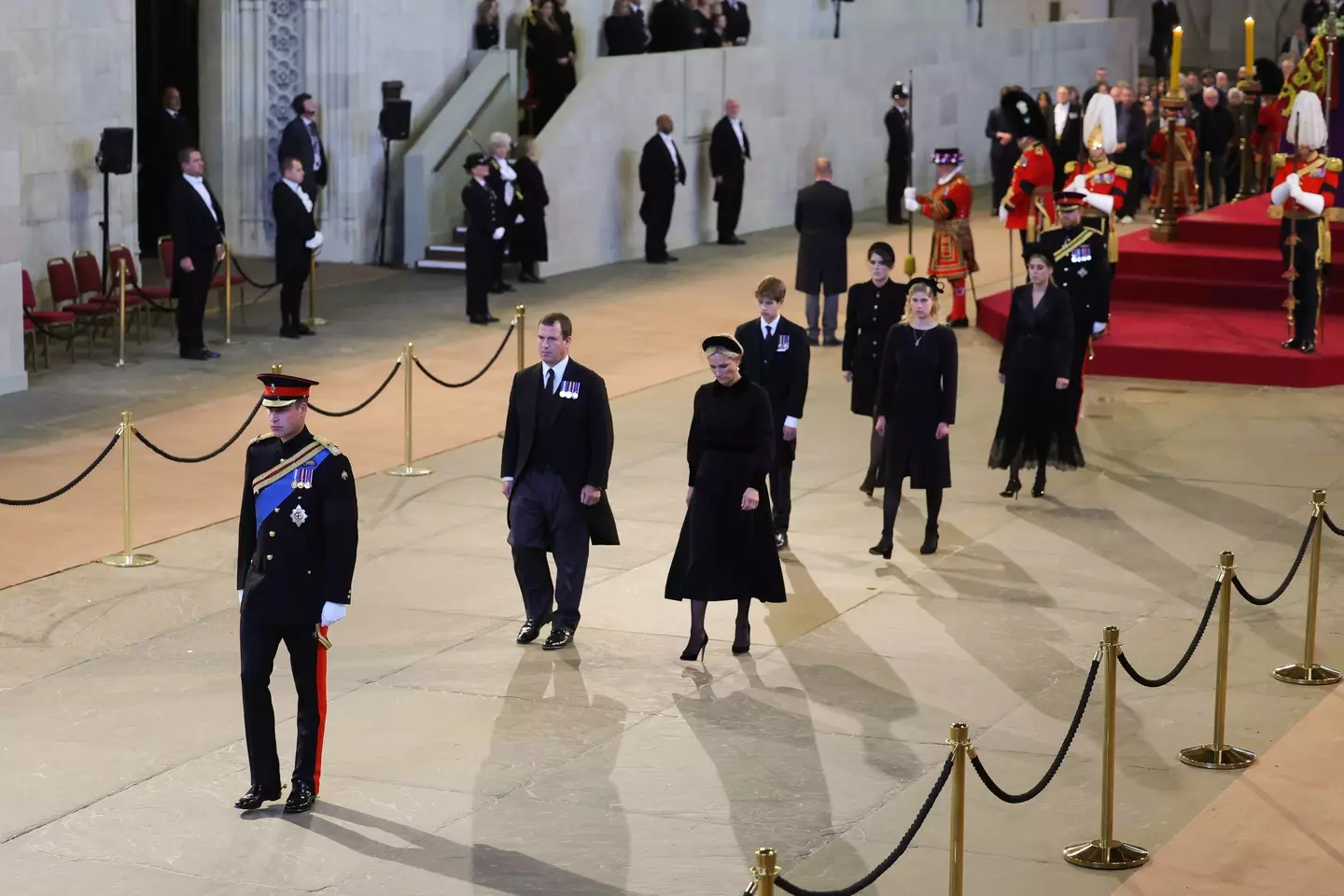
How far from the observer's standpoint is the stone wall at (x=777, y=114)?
1015 inches

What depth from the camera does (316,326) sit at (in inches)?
841

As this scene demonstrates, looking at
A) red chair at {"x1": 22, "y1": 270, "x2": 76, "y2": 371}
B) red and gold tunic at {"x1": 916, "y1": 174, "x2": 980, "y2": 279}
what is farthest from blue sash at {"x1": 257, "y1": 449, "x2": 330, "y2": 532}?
red and gold tunic at {"x1": 916, "y1": 174, "x2": 980, "y2": 279}

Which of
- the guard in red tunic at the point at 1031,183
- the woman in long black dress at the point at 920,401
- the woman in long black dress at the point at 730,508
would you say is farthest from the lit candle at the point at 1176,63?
the woman in long black dress at the point at 730,508

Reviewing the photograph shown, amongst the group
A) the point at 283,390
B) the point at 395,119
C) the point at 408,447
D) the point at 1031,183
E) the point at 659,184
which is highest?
the point at 395,119

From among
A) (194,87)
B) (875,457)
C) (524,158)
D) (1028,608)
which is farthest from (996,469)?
(194,87)

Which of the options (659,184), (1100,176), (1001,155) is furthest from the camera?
(1001,155)

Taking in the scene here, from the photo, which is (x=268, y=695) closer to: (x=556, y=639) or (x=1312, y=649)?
(x=556, y=639)

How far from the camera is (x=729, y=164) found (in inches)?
1089

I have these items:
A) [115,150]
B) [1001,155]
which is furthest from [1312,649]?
[1001,155]

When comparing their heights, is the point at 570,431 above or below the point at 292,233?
below

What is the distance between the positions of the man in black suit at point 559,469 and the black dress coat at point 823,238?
32.7 ft

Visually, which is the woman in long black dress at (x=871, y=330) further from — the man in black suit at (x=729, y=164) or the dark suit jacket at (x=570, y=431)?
the man in black suit at (x=729, y=164)

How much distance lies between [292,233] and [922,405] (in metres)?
9.04

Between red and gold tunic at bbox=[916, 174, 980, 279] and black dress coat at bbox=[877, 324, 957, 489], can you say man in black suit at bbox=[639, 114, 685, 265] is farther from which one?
black dress coat at bbox=[877, 324, 957, 489]
